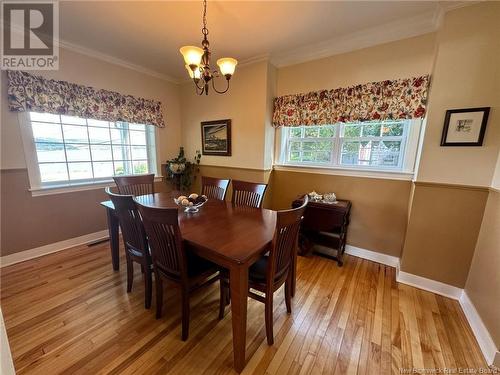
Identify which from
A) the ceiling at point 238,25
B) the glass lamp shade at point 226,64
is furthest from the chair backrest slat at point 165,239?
the ceiling at point 238,25

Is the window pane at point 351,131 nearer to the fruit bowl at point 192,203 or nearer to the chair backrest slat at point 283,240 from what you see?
the chair backrest slat at point 283,240

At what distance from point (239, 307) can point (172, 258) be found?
0.57 metres

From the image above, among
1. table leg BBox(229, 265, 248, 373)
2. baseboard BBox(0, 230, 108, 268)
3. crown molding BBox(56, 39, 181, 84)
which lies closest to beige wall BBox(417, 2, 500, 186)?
table leg BBox(229, 265, 248, 373)

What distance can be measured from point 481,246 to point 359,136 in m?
1.54

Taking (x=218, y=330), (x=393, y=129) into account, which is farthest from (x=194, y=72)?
(x=393, y=129)

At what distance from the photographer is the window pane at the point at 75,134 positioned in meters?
2.71

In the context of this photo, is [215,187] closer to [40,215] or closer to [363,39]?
[40,215]

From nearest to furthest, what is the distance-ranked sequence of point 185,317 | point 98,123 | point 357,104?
point 185,317 → point 357,104 → point 98,123

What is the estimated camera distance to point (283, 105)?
2.94m

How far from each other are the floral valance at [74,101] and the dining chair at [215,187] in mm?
1654

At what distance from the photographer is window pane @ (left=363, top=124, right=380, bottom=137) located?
2502mm

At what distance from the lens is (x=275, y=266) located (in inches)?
55.6

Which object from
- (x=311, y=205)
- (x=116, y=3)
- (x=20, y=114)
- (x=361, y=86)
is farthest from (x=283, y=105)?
(x=20, y=114)

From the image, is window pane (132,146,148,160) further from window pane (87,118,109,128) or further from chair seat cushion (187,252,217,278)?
chair seat cushion (187,252,217,278)
